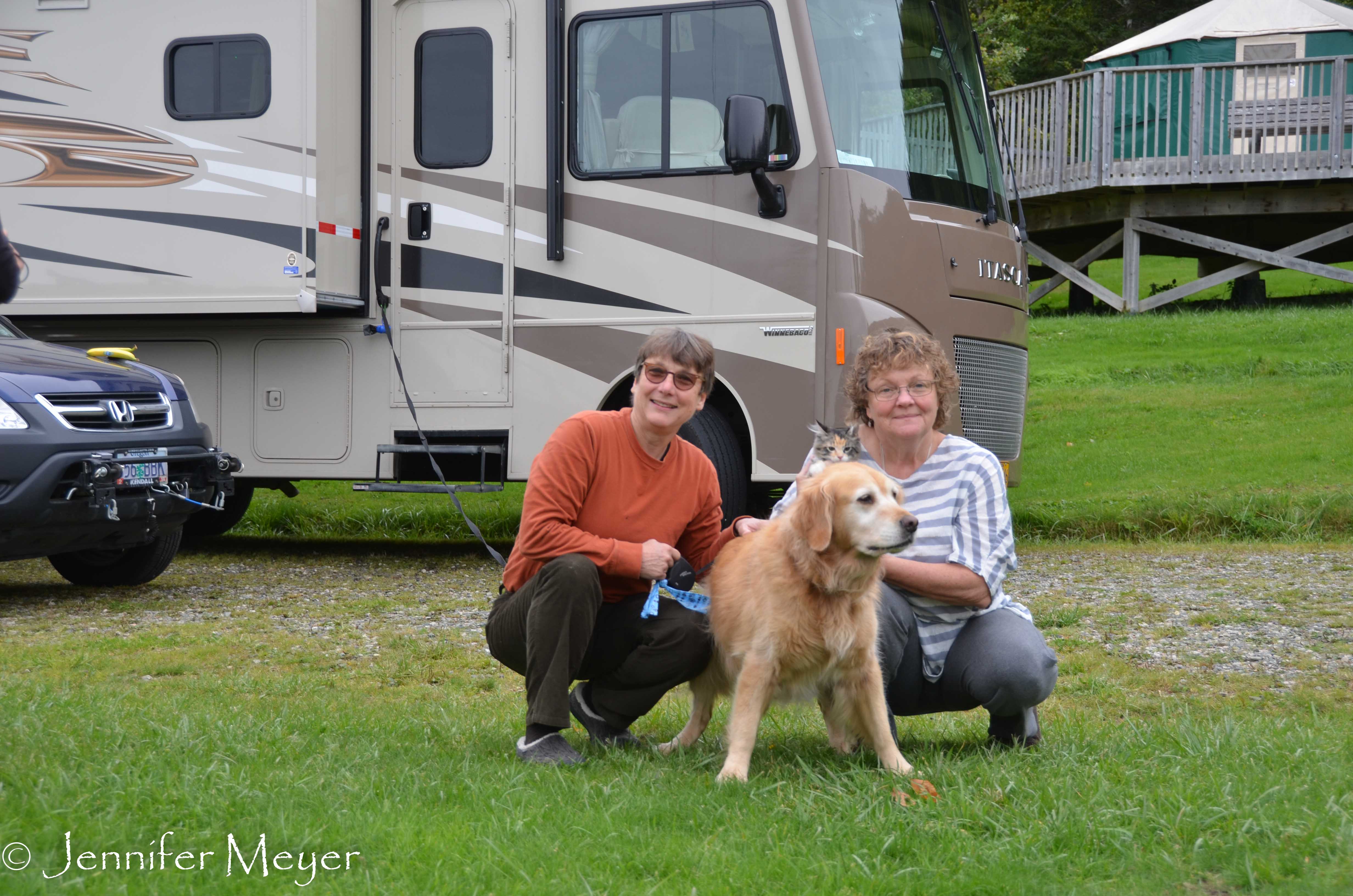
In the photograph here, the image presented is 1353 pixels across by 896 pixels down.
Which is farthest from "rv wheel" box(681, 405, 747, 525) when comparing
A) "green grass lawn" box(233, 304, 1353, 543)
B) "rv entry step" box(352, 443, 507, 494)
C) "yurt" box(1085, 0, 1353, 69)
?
"yurt" box(1085, 0, 1353, 69)

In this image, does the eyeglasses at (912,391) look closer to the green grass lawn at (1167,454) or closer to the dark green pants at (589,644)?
the dark green pants at (589,644)

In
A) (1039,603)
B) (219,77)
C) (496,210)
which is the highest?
(219,77)

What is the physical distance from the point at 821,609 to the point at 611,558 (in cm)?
61

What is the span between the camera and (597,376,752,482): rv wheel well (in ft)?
22.6

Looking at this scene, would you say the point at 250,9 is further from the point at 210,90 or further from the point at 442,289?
the point at 442,289

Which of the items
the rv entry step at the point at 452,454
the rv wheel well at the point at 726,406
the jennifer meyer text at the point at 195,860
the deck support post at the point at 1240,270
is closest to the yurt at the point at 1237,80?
the deck support post at the point at 1240,270

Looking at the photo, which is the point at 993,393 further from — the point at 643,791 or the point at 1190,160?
the point at 1190,160

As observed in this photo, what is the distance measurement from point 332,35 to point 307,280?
1470 mm

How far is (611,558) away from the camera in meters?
3.41

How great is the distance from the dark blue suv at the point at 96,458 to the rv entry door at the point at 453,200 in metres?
1.35

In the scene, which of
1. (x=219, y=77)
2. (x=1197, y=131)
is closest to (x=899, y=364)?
(x=219, y=77)

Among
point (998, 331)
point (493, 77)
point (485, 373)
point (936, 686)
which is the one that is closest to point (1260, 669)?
point (936, 686)

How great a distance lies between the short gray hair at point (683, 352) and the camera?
11.4 feet

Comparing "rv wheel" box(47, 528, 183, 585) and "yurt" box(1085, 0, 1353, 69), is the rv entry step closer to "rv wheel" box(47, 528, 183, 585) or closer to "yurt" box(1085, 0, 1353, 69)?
"rv wheel" box(47, 528, 183, 585)
